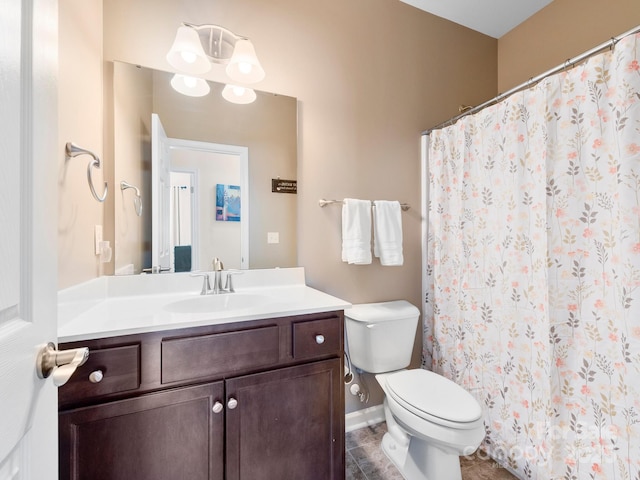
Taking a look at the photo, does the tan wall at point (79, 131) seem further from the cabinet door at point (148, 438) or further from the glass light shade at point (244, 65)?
the glass light shade at point (244, 65)

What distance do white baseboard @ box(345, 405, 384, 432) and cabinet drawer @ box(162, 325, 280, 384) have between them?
99 cm

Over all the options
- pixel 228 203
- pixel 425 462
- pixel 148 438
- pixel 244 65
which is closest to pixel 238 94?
pixel 244 65

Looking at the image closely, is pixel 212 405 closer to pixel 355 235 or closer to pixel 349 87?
pixel 355 235

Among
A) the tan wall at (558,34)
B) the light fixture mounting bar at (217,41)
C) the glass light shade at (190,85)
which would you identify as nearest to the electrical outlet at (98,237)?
the glass light shade at (190,85)

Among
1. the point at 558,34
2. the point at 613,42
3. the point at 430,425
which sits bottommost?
the point at 430,425

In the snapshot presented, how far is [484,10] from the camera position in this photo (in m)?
1.98

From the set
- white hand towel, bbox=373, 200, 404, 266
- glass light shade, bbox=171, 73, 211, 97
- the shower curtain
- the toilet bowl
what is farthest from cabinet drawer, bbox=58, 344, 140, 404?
the shower curtain

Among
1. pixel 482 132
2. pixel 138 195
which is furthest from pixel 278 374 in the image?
pixel 482 132

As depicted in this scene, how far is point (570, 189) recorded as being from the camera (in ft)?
4.05

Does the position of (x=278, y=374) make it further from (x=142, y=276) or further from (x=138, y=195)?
(x=138, y=195)

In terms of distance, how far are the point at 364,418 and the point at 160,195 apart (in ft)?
5.72

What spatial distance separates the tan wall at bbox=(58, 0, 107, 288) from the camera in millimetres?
971

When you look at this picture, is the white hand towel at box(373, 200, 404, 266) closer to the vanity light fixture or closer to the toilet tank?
the toilet tank

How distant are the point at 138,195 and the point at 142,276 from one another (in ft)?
1.26
